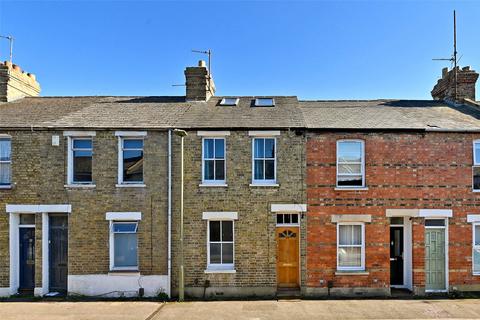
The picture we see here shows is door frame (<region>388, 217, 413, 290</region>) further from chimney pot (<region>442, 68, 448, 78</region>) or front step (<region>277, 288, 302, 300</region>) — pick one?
chimney pot (<region>442, 68, 448, 78</region>)

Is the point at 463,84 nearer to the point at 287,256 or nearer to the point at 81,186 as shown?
the point at 287,256

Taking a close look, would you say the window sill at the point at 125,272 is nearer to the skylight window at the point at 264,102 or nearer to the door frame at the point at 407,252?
the skylight window at the point at 264,102

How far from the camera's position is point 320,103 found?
642 inches

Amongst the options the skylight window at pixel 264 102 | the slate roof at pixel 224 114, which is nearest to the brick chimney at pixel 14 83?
the slate roof at pixel 224 114

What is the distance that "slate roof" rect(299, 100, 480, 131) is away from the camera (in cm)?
1271

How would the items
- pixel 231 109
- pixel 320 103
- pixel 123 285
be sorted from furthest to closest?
pixel 320 103, pixel 231 109, pixel 123 285

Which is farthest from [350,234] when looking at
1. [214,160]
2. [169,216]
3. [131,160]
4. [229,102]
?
[131,160]

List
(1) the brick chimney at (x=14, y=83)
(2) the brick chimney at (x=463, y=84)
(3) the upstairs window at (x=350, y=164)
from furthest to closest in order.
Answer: (2) the brick chimney at (x=463, y=84), (1) the brick chimney at (x=14, y=83), (3) the upstairs window at (x=350, y=164)

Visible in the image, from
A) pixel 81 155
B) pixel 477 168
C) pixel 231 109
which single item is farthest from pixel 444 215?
pixel 81 155

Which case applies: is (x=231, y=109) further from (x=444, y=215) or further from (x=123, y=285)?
(x=444, y=215)

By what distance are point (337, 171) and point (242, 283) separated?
5122 mm

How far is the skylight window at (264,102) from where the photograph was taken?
1469 centimetres

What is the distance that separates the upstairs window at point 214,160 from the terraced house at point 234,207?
0.04 m

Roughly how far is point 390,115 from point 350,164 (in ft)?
10.5
